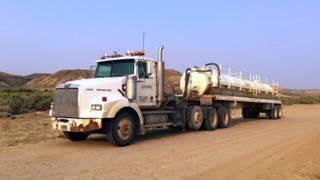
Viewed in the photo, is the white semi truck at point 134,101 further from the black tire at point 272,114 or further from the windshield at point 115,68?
the black tire at point 272,114

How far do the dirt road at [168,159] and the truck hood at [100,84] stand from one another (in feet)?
5.80

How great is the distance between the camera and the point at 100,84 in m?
14.6

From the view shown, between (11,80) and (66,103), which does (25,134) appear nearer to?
(66,103)

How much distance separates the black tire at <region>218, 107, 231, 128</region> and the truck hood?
25.1ft

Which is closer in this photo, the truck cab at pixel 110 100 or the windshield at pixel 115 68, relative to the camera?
the truck cab at pixel 110 100

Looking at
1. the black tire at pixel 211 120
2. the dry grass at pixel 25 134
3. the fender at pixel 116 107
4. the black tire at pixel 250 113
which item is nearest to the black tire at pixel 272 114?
the black tire at pixel 250 113

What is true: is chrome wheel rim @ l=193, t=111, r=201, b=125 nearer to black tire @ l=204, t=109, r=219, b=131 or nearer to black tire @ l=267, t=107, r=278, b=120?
black tire @ l=204, t=109, r=219, b=131

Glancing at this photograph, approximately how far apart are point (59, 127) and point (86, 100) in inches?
49.0

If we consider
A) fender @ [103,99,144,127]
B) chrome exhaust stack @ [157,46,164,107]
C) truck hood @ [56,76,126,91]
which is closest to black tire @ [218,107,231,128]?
chrome exhaust stack @ [157,46,164,107]

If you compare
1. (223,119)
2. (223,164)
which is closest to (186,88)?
(223,119)

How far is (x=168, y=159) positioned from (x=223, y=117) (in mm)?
10500

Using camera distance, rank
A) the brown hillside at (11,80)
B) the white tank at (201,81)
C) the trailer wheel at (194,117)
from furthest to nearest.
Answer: the brown hillside at (11,80)
the white tank at (201,81)
the trailer wheel at (194,117)

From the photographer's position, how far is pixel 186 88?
20828 mm

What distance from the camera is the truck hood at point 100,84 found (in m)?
14.3
